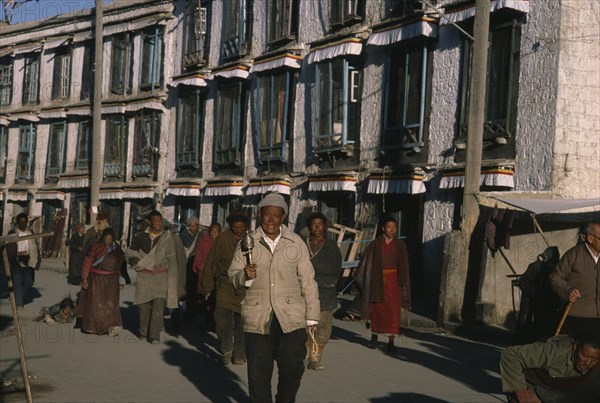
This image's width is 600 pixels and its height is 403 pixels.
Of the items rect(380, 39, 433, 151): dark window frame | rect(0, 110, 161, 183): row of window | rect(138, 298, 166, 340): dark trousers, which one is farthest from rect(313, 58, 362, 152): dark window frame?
rect(138, 298, 166, 340): dark trousers

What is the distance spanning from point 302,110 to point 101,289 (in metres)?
12.7

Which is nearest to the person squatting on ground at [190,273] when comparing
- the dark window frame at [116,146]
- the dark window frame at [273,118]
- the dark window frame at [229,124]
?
the dark window frame at [273,118]

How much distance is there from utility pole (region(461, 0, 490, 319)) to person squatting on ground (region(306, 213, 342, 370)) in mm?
4592

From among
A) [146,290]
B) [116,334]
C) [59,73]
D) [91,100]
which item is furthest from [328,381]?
[59,73]

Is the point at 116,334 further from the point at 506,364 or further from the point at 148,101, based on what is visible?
the point at 148,101

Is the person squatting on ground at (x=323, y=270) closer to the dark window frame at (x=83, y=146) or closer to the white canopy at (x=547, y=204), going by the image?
the white canopy at (x=547, y=204)

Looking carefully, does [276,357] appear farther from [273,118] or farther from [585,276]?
[273,118]

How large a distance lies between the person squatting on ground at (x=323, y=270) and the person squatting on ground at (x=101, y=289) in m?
3.47

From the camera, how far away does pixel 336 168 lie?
24.4m

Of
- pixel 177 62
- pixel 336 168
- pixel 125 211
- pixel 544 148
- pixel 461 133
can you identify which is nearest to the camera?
pixel 544 148

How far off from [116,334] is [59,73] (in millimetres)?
25835

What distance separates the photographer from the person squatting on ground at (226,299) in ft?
37.3

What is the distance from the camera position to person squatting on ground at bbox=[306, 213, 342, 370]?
11633 mm

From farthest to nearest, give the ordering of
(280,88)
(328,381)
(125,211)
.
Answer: (125,211) → (280,88) → (328,381)
